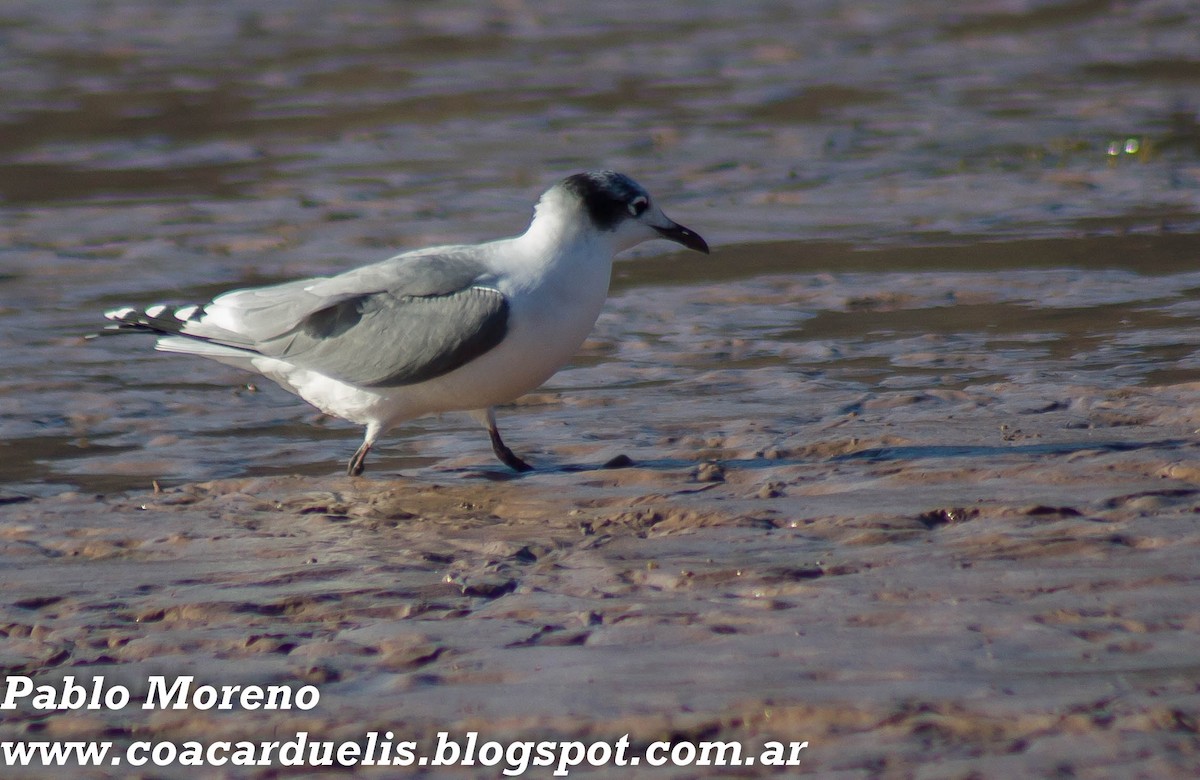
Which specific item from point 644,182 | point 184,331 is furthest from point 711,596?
point 644,182

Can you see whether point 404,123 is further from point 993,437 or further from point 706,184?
point 993,437

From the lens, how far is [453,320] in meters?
5.84

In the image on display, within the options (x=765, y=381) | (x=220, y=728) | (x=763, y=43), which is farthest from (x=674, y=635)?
(x=763, y=43)

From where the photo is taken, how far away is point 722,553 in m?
4.83

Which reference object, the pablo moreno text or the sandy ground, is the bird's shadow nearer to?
the sandy ground

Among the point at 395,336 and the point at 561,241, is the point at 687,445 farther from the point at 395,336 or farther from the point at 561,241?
the point at 395,336

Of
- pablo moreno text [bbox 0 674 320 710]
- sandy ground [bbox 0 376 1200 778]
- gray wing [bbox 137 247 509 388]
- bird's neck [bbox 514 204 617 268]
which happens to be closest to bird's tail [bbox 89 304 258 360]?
gray wing [bbox 137 247 509 388]

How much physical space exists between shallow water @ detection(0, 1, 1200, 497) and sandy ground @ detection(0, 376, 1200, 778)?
0.50 m

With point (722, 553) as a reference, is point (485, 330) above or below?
above

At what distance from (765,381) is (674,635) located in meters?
2.93

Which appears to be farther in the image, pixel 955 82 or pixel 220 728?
pixel 955 82

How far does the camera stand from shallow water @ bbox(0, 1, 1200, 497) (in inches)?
268

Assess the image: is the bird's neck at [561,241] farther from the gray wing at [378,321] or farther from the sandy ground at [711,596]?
the sandy ground at [711,596]

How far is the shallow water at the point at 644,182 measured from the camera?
682cm
